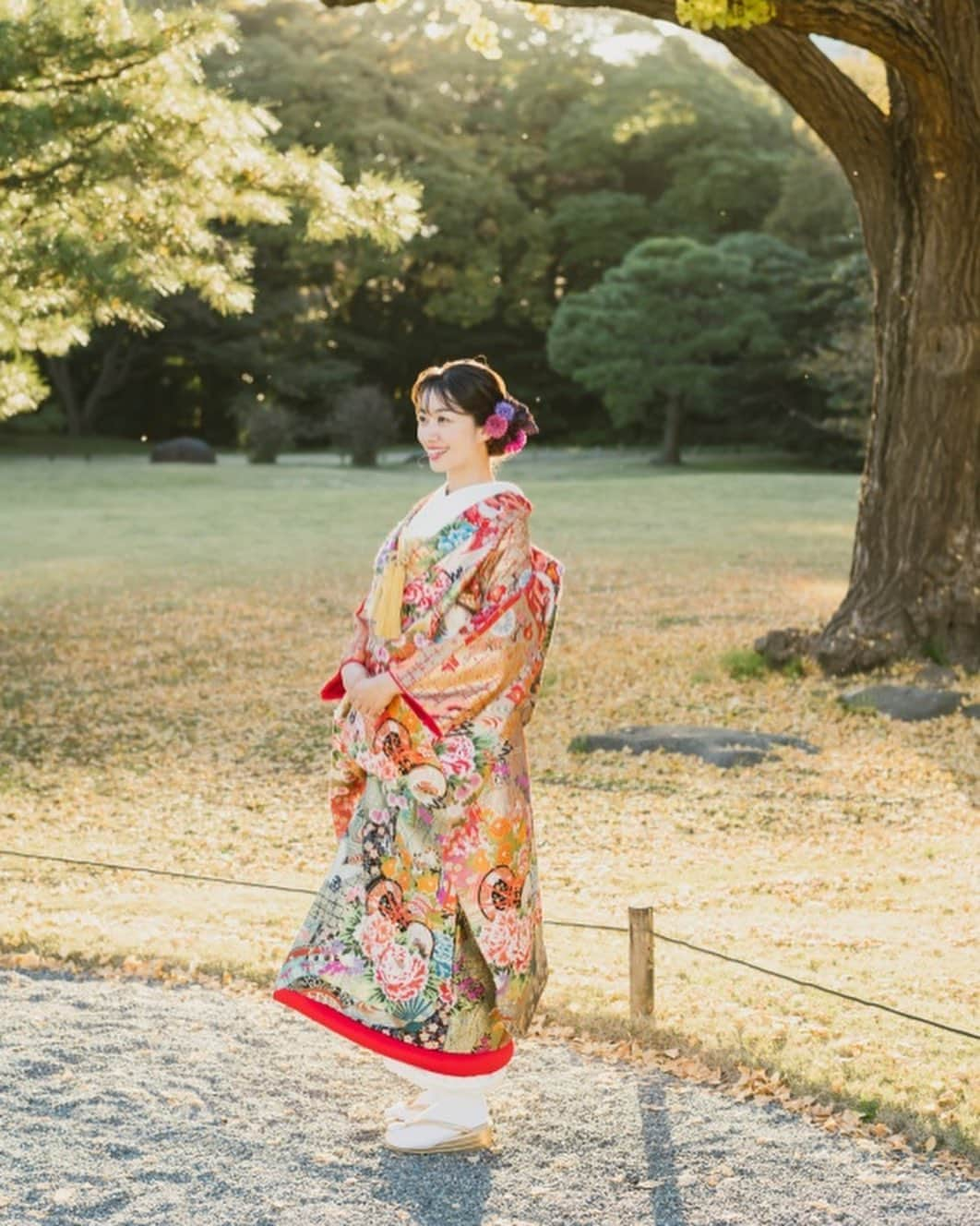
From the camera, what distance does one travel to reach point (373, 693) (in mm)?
3258

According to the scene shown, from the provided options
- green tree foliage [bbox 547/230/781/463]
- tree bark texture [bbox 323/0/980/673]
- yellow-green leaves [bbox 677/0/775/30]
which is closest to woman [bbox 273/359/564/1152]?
yellow-green leaves [bbox 677/0/775/30]

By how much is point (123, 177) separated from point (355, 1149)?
723cm

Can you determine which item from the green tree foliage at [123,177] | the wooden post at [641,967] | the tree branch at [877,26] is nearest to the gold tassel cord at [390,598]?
the wooden post at [641,967]

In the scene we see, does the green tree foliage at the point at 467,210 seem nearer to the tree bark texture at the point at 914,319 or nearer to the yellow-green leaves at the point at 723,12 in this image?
the tree bark texture at the point at 914,319

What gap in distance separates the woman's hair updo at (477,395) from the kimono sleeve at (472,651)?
8.5 inches

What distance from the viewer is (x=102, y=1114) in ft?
10.9

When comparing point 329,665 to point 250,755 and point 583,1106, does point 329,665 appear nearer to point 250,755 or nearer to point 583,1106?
point 250,755

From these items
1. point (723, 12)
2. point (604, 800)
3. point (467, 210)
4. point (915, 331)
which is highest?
point (467, 210)

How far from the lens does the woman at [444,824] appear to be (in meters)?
3.24

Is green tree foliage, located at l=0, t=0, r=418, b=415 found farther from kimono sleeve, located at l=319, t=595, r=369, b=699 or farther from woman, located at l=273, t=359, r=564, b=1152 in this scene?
woman, located at l=273, t=359, r=564, b=1152

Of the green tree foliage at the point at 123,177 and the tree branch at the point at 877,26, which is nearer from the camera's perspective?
the tree branch at the point at 877,26

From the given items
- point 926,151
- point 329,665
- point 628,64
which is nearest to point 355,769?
point 926,151

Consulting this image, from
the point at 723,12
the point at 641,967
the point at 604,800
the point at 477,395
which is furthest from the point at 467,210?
the point at 477,395

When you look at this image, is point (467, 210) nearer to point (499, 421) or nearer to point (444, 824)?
point (499, 421)
